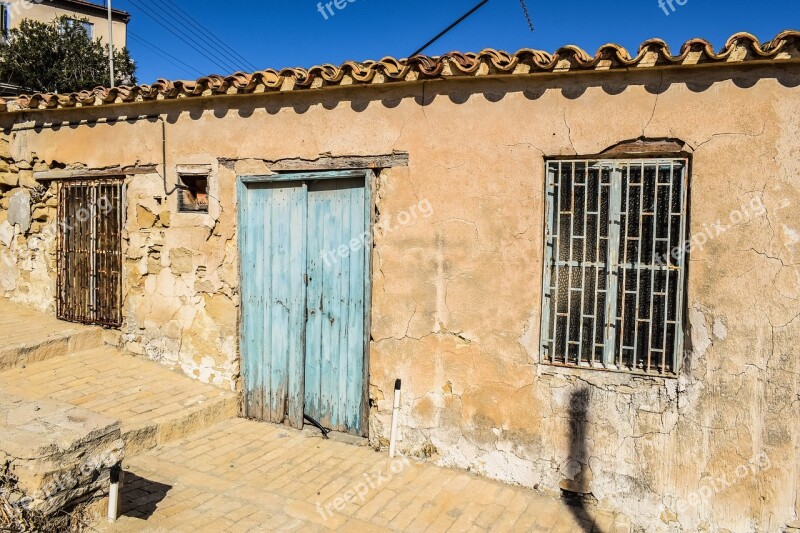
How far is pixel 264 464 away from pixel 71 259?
13.4 feet

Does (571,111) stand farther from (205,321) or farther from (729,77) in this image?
(205,321)

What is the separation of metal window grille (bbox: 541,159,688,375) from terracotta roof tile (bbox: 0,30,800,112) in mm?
739

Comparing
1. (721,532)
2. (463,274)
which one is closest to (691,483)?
(721,532)

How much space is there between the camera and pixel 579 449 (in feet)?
14.6

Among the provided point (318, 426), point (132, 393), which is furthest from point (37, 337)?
point (318, 426)

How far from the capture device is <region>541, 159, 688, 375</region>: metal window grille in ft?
14.0

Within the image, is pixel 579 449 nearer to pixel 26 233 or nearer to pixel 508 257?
pixel 508 257

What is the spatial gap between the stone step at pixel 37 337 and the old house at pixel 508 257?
648 millimetres

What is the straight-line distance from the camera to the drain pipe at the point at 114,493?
11.8ft

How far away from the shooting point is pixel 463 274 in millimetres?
4855

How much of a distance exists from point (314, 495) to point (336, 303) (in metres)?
1.80

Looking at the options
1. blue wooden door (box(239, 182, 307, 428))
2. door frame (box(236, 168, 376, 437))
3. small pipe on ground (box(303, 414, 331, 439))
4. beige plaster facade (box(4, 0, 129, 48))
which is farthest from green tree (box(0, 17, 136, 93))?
Answer: small pipe on ground (box(303, 414, 331, 439))

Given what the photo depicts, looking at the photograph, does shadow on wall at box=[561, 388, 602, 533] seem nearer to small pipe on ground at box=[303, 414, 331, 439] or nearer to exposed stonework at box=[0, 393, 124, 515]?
small pipe on ground at box=[303, 414, 331, 439]

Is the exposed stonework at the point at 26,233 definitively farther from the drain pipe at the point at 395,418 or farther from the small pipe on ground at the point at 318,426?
the drain pipe at the point at 395,418
